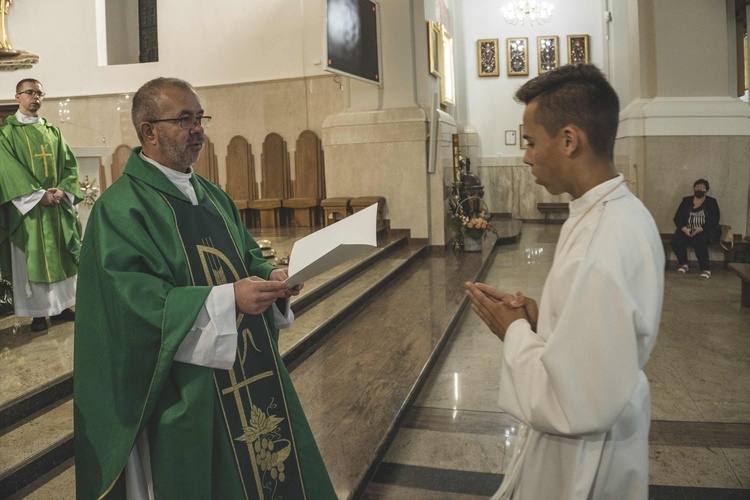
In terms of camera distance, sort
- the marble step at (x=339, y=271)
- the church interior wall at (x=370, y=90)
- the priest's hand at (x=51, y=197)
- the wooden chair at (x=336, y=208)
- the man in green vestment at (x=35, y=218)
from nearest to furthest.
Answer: the man in green vestment at (x=35, y=218) < the priest's hand at (x=51, y=197) < the marble step at (x=339, y=271) < the church interior wall at (x=370, y=90) < the wooden chair at (x=336, y=208)

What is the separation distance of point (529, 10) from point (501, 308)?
46.5 ft

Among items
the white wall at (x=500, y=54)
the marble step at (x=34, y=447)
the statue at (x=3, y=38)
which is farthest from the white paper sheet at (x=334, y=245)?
the white wall at (x=500, y=54)

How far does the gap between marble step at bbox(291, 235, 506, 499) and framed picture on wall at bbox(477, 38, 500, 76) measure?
9167 mm

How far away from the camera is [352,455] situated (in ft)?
10.3

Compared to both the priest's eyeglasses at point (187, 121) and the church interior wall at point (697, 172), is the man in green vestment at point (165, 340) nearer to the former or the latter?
the priest's eyeglasses at point (187, 121)

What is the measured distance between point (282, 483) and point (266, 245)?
4.75m

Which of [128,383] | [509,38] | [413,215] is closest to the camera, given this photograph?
[128,383]

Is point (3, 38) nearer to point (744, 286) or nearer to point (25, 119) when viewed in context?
point (25, 119)

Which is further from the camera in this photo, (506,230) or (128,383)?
(506,230)

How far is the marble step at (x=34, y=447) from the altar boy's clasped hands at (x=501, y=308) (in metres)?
2.14

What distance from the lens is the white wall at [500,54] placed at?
1439 cm

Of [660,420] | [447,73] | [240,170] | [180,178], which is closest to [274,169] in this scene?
[240,170]

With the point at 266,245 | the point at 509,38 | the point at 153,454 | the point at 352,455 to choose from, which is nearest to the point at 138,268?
the point at 153,454

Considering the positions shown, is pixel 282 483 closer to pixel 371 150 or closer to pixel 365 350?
pixel 365 350
